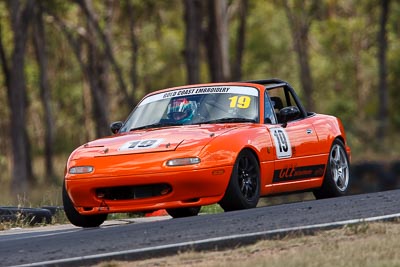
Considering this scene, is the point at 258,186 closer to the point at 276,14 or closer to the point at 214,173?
the point at 214,173

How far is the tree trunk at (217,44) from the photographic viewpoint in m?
33.8

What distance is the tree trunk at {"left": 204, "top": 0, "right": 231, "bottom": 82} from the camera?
111 ft

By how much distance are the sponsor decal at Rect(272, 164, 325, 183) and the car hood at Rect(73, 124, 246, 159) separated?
26.3 inches

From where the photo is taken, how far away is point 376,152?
36.6 meters

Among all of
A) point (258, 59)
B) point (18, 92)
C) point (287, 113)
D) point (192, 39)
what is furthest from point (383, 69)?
point (287, 113)

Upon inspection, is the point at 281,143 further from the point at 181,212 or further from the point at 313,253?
the point at 313,253

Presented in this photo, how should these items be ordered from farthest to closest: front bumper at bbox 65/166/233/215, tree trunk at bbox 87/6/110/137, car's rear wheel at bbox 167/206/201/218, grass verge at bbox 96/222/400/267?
1. tree trunk at bbox 87/6/110/137
2. car's rear wheel at bbox 167/206/201/218
3. front bumper at bbox 65/166/233/215
4. grass verge at bbox 96/222/400/267

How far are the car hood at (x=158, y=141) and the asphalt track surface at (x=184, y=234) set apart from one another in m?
0.81

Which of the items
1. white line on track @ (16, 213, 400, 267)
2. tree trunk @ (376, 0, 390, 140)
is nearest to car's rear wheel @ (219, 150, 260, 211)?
white line on track @ (16, 213, 400, 267)

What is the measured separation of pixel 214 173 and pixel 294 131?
186cm

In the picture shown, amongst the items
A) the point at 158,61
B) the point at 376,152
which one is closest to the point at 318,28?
the point at 158,61

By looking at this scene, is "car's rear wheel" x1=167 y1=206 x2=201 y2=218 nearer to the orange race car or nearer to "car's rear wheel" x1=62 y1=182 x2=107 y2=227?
the orange race car

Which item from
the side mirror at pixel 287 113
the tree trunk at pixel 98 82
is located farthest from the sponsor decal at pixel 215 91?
the tree trunk at pixel 98 82

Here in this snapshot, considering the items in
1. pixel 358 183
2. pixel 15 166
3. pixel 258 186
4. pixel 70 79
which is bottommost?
pixel 70 79
